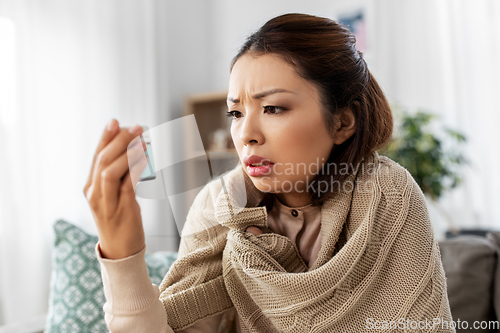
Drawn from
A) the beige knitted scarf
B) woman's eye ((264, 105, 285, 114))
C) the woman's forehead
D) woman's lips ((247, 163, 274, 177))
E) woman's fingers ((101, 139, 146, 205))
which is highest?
the woman's forehead

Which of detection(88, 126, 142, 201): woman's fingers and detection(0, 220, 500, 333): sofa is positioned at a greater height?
detection(88, 126, 142, 201): woman's fingers

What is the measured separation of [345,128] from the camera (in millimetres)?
880

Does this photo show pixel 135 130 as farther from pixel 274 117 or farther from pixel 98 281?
pixel 98 281

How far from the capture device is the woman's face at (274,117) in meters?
0.75

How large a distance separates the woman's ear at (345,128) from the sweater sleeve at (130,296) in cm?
48

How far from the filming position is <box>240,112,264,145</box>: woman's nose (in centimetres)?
75

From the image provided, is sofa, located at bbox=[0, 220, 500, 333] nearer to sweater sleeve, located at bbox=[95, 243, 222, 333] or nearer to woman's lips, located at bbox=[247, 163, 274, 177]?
sweater sleeve, located at bbox=[95, 243, 222, 333]

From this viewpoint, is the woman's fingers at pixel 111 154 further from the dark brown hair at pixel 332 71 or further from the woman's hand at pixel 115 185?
the dark brown hair at pixel 332 71

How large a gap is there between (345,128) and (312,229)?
9.7 inches

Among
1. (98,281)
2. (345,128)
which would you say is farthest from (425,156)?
(98,281)

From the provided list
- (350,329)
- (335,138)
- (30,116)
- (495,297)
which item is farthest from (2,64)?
Answer: (495,297)

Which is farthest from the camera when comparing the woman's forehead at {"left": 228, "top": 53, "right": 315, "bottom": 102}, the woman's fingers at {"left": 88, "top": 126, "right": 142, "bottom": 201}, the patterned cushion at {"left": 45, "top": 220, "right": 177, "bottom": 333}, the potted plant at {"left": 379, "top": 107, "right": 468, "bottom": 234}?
the potted plant at {"left": 379, "top": 107, "right": 468, "bottom": 234}

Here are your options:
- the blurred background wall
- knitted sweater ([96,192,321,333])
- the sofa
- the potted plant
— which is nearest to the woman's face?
knitted sweater ([96,192,321,333])

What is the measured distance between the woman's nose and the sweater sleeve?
273 mm
